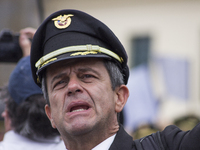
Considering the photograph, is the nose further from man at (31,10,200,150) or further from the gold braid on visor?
the gold braid on visor

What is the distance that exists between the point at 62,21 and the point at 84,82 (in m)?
0.47

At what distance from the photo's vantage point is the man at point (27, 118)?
307 cm

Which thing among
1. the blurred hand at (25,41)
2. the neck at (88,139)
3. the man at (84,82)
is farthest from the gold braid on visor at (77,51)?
the blurred hand at (25,41)

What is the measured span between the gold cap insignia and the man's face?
26 cm

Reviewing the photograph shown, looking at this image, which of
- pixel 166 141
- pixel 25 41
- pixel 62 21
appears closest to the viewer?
pixel 166 141

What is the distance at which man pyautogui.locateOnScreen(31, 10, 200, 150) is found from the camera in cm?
238

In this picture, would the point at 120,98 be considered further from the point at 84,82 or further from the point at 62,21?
the point at 62,21

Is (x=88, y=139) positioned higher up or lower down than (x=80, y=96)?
lower down

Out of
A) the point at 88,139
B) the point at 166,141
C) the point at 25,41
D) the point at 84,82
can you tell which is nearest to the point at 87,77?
the point at 84,82

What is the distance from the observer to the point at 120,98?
263cm

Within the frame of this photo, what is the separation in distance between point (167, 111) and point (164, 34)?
8.94 ft

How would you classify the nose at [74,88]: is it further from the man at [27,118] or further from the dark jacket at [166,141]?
the man at [27,118]

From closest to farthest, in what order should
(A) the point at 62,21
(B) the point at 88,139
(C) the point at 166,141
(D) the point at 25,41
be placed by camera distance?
(C) the point at 166,141 → (B) the point at 88,139 → (A) the point at 62,21 → (D) the point at 25,41

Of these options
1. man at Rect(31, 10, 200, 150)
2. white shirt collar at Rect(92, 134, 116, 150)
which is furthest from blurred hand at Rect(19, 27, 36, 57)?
white shirt collar at Rect(92, 134, 116, 150)
